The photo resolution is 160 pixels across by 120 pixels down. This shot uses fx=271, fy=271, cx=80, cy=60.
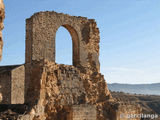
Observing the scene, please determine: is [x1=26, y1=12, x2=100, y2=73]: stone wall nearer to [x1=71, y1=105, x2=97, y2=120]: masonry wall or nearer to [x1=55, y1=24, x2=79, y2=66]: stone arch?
[x1=55, y1=24, x2=79, y2=66]: stone arch

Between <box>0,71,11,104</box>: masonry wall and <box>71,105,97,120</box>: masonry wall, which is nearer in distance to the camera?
<box>71,105,97,120</box>: masonry wall

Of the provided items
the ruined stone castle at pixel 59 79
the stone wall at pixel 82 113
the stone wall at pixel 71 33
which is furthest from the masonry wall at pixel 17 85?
the stone wall at pixel 82 113

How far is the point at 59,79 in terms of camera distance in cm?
945

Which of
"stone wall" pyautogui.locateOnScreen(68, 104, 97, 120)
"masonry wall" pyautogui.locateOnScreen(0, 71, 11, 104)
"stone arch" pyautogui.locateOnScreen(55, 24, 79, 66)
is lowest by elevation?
"stone wall" pyautogui.locateOnScreen(68, 104, 97, 120)

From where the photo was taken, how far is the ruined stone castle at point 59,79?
29.6ft

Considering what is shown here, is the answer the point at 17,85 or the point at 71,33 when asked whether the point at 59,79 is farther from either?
the point at 71,33

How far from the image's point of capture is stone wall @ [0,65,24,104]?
1001cm

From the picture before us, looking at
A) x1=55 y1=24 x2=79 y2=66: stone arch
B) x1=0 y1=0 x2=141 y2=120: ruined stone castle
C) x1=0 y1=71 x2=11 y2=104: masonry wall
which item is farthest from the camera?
x1=55 y1=24 x2=79 y2=66: stone arch

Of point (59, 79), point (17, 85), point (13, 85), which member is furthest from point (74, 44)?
point (13, 85)

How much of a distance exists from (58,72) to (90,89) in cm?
172

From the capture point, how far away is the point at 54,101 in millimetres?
9102

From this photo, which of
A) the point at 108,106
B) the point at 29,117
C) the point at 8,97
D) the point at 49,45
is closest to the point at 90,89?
the point at 108,106

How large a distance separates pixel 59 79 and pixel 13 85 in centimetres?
194

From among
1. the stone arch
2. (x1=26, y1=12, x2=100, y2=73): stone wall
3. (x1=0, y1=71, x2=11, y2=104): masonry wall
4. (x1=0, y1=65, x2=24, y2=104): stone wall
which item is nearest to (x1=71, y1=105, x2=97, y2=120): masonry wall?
(x1=26, y1=12, x2=100, y2=73): stone wall
